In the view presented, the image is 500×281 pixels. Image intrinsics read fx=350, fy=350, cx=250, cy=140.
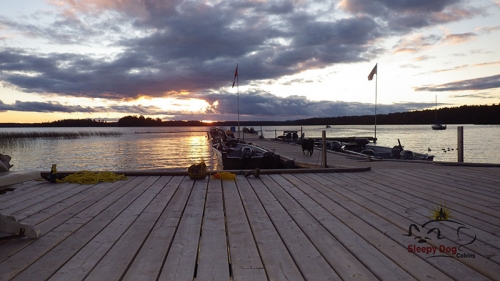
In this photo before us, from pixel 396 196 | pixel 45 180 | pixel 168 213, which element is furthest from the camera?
pixel 45 180

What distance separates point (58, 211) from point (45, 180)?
273cm

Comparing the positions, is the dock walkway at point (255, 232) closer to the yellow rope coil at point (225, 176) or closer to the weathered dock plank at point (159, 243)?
the weathered dock plank at point (159, 243)

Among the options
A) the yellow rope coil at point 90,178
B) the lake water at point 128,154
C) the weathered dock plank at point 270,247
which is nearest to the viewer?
the weathered dock plank at point 270,247

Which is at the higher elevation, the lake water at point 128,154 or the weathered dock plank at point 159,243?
the weathered dock plank at point 159,243

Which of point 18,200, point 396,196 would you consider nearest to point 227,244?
point 396,196

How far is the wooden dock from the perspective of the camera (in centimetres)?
235

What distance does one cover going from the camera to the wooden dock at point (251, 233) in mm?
2350

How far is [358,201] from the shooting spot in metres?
4.60

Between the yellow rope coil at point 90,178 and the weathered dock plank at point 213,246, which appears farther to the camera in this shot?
the yellow rope coil at point 90,178

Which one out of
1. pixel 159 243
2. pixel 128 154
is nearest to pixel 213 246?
pixel 159 243

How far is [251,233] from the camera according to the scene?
3.19 metres

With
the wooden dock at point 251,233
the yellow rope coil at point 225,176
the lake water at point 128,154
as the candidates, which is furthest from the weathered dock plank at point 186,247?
the lake water at point 128,154

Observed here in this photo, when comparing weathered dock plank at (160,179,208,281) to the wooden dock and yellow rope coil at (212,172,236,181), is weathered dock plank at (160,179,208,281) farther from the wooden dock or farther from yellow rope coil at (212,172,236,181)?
yellow rope coil at (212,172,236,181)

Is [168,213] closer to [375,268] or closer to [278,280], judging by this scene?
[278,280]
